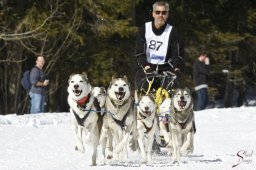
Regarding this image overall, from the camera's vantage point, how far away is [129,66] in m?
23.2

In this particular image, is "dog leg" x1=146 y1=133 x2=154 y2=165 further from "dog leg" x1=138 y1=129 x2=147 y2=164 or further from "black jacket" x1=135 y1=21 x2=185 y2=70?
"black jacket" x1=135 y1=21 x2=185 y2=70

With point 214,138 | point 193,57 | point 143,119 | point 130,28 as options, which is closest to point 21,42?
point 130,28

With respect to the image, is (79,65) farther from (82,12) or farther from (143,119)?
(143,119)

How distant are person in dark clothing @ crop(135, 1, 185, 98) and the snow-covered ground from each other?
108 centimetres

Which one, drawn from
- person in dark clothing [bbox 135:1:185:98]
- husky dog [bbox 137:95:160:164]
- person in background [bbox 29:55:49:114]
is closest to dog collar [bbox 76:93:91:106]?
husky dog [bbox 137:95:160:164]

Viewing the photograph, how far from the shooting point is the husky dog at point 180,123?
23.3 ft

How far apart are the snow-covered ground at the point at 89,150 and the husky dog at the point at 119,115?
0.26 metres

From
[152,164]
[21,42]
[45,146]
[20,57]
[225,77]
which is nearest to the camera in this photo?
[152,164]

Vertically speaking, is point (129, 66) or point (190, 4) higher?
point (190, 4)

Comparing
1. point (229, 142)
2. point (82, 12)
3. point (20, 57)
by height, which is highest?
point (82, 12)

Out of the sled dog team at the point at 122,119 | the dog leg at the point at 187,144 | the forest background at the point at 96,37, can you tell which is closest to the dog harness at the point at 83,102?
the sled dog team at the point at 122,119

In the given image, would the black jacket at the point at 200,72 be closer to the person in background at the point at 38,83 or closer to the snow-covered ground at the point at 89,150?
the snow-covered ground at the point at 89,150

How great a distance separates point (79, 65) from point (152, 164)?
16.1 m

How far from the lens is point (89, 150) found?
8.27 metres
